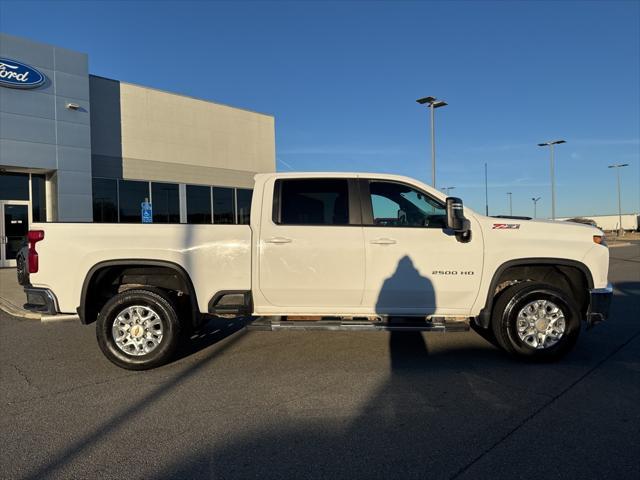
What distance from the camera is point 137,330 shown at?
5594 mm

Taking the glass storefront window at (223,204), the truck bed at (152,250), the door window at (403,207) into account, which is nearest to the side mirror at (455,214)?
the door window at (403,207)

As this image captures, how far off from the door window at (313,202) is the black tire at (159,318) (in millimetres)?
1591

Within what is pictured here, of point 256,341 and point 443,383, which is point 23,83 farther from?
point 443,383

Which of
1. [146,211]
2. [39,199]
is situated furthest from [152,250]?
[39,199]

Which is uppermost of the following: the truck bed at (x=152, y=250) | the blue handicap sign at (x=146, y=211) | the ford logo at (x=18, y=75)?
the ford logo at (x=18, y=75)

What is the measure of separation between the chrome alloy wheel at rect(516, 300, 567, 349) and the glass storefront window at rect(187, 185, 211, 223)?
18.0 metres

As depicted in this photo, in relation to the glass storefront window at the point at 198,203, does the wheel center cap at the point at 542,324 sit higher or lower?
lower

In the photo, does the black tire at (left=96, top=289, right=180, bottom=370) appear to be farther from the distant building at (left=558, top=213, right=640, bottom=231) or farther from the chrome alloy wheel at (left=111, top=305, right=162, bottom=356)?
the distant building at (left=558, top=213, right=640, bottom=231)

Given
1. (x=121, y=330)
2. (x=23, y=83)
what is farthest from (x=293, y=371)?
(x=23, y=83)

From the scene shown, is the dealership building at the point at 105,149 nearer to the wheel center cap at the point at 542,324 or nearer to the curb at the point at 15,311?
the curb at the point at 15,311

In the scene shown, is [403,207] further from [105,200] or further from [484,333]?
[105,200]

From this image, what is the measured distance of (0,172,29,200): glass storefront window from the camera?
17625 millimetres

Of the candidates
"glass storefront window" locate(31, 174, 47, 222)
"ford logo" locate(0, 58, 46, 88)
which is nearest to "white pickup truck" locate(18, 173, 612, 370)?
"ford logo" locate(0, 58, 46, 88)

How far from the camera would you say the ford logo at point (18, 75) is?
627 inches
